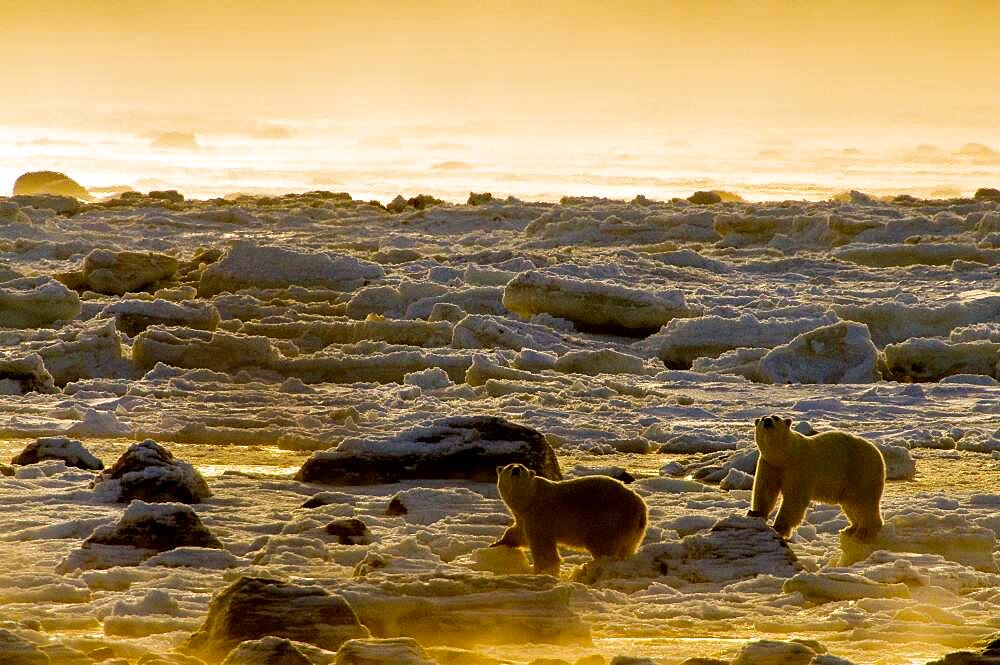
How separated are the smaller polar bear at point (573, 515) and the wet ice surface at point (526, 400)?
153mm

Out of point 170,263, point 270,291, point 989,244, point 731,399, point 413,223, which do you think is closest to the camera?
point 731,399

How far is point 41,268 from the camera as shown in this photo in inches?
992

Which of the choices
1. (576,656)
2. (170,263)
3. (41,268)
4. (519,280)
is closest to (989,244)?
(519,280)

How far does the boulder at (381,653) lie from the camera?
5.36 m

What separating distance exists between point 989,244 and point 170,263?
42.5 feet

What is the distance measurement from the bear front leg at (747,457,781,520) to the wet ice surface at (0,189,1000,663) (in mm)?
288

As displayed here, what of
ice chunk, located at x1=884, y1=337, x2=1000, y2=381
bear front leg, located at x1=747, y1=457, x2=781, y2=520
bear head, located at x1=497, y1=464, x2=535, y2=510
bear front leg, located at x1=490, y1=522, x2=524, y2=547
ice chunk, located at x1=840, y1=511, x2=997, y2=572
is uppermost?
bear head, located at x1=497, y1=464, x2=535, y2=510

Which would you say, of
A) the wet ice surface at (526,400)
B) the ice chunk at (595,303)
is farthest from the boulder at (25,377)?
the ice chunk at (595,303)

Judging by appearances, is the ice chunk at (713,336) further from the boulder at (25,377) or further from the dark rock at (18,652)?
the dark rock at (18,652)

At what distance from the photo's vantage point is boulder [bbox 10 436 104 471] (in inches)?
412

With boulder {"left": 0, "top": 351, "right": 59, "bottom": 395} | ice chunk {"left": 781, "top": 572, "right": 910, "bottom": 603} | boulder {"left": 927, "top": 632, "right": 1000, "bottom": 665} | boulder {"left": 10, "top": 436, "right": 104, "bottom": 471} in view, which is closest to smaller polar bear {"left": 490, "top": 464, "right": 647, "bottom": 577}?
ice chunk {"left": 781, "top": 572, "right": 910, "bottom": 603}

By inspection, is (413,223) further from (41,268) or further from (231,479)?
Answer: (231,479)

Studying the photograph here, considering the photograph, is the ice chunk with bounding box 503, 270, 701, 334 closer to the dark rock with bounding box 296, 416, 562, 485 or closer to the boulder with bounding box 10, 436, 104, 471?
the dark rock with bounding box 296, 416, 562, 485

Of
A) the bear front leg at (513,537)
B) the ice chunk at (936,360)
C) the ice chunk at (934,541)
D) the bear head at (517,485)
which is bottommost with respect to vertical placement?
the ice chunk at (936,360)
